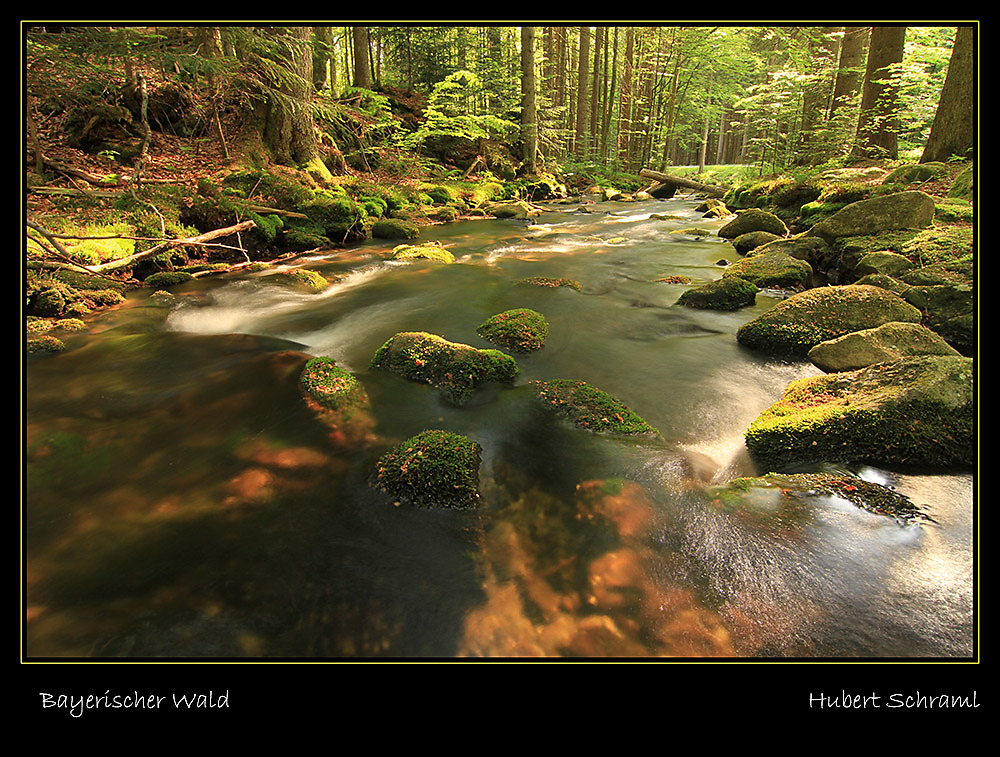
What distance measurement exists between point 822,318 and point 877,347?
30.8 inches

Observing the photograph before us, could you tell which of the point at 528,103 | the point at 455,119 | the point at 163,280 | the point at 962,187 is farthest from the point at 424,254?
the point at 528,103

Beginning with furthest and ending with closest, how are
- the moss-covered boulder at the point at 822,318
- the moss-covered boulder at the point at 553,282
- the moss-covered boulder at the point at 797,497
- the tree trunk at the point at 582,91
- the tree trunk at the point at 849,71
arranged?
the tree trunk at the point at 582,91 < the tree trunk at the point at 849,71 < the moss-covered boulder at the point at 553,282 < the moss-covered boulder at the point at 822,318 < the moss-covered boulder at the point at 797,497

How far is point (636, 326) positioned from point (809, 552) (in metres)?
3.85

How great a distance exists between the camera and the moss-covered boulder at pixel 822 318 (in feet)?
15.5

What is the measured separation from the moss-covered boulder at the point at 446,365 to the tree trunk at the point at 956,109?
10362 millimetres

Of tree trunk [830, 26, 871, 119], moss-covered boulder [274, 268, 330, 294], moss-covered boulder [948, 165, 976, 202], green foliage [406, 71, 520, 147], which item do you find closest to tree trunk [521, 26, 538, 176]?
green foliage [406, 71, 520, 147]

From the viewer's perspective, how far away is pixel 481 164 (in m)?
20.0

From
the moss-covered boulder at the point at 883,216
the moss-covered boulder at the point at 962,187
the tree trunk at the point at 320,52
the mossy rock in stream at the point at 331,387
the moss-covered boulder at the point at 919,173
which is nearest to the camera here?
the mossy rock in stream at the point at 331,387

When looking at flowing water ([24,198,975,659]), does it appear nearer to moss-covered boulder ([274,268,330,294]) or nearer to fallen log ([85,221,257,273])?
fallen log ([85,221,257,273])

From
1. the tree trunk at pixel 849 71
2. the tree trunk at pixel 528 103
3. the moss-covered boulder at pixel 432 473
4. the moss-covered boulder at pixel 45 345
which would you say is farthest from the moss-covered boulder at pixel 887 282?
the tree trunk at pixel 528 103

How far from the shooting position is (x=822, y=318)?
484 centimetres

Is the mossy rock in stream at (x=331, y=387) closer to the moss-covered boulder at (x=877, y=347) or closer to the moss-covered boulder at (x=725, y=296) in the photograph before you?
the moss-covered boulder at (x=877, y=347)

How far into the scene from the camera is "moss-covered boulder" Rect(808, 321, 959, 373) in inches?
158

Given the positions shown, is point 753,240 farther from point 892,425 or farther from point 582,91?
point 582,91
